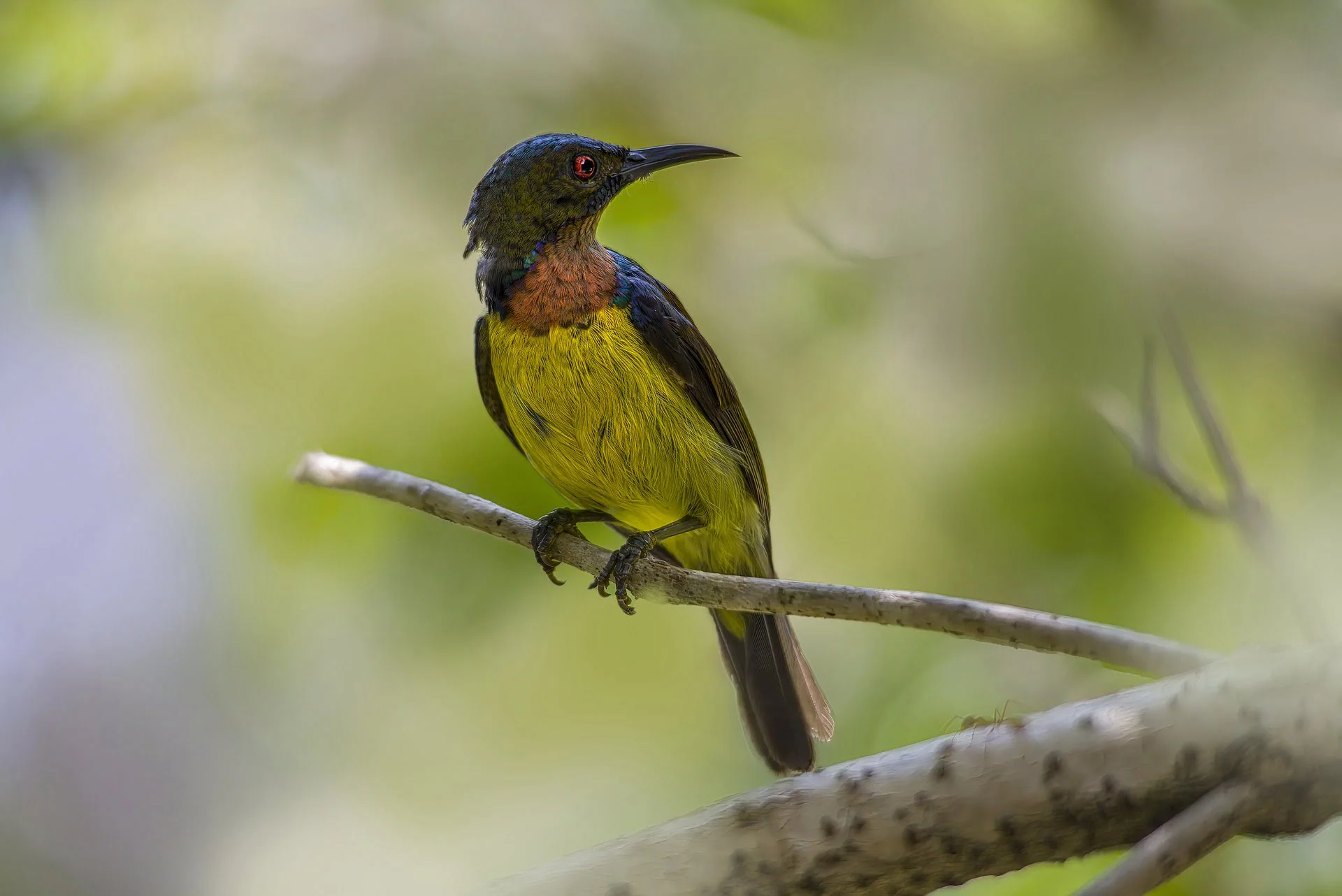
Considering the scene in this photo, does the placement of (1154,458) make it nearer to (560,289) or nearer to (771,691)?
(771,691)

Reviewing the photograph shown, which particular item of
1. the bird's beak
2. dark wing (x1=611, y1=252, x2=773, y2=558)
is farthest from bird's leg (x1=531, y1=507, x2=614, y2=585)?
the bird's beak

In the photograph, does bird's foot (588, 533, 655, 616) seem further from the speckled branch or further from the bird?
the speckled branch

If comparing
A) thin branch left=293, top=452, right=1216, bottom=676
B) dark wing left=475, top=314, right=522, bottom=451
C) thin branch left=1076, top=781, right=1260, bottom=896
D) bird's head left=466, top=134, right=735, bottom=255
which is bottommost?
thin branch left=1076, top=781, right=1260, bottom=896

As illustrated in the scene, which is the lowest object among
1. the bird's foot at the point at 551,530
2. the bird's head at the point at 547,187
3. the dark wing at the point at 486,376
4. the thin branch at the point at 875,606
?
the thin branch at the point at 875,606

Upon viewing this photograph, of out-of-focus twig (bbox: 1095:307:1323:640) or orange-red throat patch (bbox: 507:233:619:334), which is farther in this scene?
orange-red throat patch (bbox: 507:233:619:334)

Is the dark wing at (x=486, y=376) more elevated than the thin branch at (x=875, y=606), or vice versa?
the dark wing at (x=486, y=376)

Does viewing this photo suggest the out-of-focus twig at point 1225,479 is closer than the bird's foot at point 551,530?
Yes

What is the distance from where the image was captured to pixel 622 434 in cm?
246

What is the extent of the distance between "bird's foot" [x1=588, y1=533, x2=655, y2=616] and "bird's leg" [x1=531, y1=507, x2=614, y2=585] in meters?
0.20

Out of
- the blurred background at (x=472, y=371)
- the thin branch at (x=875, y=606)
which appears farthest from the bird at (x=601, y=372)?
the blurred background at (x=472, y=371)

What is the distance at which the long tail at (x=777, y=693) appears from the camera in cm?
281

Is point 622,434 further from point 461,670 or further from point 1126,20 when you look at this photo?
point 1126,20

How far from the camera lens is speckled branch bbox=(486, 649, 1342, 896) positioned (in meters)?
1.48

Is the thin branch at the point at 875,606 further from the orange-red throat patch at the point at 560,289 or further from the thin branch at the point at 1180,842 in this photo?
the orange-red throat patch at the point at 560,289
